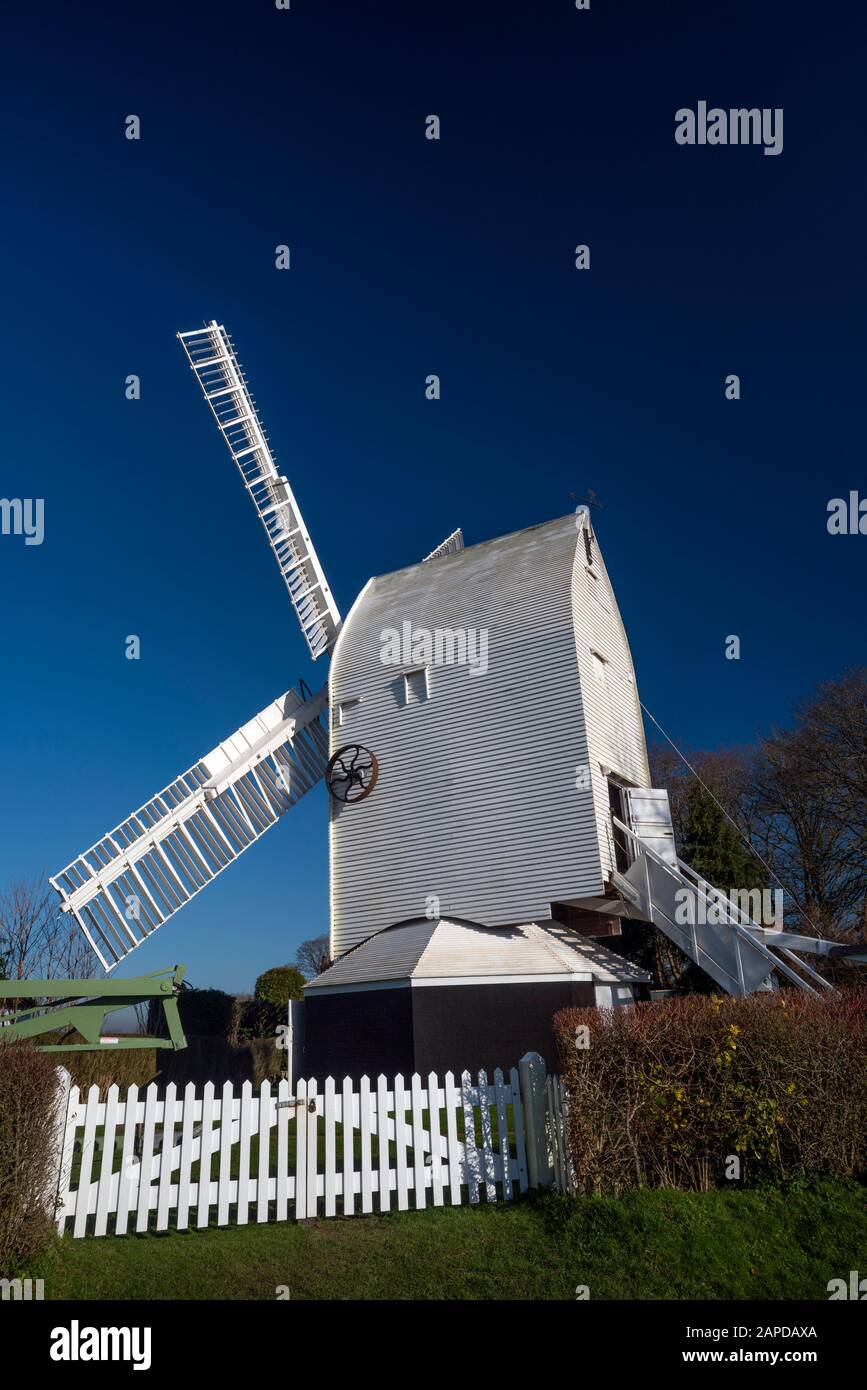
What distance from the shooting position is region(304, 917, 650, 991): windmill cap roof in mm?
15883

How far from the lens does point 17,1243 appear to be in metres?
6.49

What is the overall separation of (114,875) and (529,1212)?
13261 mm

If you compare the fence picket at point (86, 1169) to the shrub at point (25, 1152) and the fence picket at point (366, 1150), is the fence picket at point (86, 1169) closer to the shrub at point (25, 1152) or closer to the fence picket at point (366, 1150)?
the shrub at point (25, 1152)

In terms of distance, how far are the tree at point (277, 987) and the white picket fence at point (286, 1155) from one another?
21048 millimetres

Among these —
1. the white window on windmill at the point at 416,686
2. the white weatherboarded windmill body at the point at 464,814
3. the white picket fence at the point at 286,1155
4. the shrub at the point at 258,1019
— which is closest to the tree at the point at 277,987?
the shrub at the point at 258,1019

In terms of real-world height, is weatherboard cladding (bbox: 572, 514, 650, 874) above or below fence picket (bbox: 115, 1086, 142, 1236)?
above

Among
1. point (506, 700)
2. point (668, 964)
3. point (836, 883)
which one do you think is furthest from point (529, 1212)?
point (836, 883)

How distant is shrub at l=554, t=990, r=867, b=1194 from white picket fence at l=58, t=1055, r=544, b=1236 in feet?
2.22

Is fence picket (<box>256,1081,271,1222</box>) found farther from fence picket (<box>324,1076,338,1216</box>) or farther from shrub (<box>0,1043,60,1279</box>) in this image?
shrub (<box>0,1043,60,1279</box>)

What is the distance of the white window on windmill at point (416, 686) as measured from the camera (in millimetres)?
20641

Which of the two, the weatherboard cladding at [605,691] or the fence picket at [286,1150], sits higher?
the weatherboard cladding at [605,691]

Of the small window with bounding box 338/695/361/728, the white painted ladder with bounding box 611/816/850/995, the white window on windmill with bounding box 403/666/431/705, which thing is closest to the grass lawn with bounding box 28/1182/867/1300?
the white painted ladder with bounding box 611/816/850/995

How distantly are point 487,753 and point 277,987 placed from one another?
15.0 metres

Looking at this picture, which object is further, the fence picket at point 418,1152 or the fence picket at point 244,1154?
the fence picket at point 418,1152
